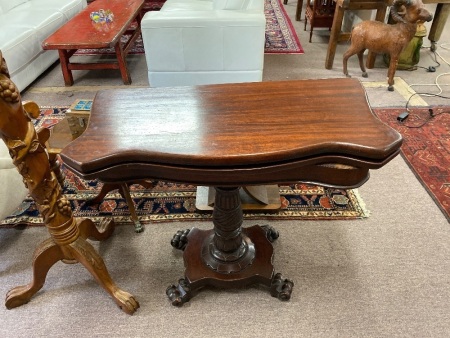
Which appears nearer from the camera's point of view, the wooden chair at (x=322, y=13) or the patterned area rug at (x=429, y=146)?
the patterned area rug at (x=429, y=146)

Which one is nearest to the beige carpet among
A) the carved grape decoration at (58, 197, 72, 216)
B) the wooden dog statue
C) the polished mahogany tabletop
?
the carved grape decoration at (58, 197, 72, 216)

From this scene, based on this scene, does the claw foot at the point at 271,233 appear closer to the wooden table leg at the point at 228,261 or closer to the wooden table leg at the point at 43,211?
the wooden table leg at the point at 228,261

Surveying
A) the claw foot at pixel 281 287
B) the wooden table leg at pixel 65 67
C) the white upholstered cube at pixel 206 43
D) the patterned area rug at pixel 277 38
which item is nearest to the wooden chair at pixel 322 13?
the patterned area rug at pixel 277 38

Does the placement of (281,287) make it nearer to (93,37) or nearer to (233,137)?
(233,137)

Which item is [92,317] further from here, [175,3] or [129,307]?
[175,3]

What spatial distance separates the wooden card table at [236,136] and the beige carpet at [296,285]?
49 cm

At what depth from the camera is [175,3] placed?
307 centimetres

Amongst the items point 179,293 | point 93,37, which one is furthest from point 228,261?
point 93,37

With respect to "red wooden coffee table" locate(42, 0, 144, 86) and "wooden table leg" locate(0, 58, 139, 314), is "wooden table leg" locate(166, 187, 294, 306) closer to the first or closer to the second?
"wooden table leg" locate(0, 58, 139, 314)

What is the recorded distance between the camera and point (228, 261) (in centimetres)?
136

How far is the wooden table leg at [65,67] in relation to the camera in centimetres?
283

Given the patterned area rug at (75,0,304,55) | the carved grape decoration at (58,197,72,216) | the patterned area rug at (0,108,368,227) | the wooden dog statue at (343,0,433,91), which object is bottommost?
the patterned area rug at (0,108,368,227)

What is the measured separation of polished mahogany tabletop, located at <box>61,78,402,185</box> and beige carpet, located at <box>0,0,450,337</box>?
0.62 m

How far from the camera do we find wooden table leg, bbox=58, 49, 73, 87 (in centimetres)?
283
